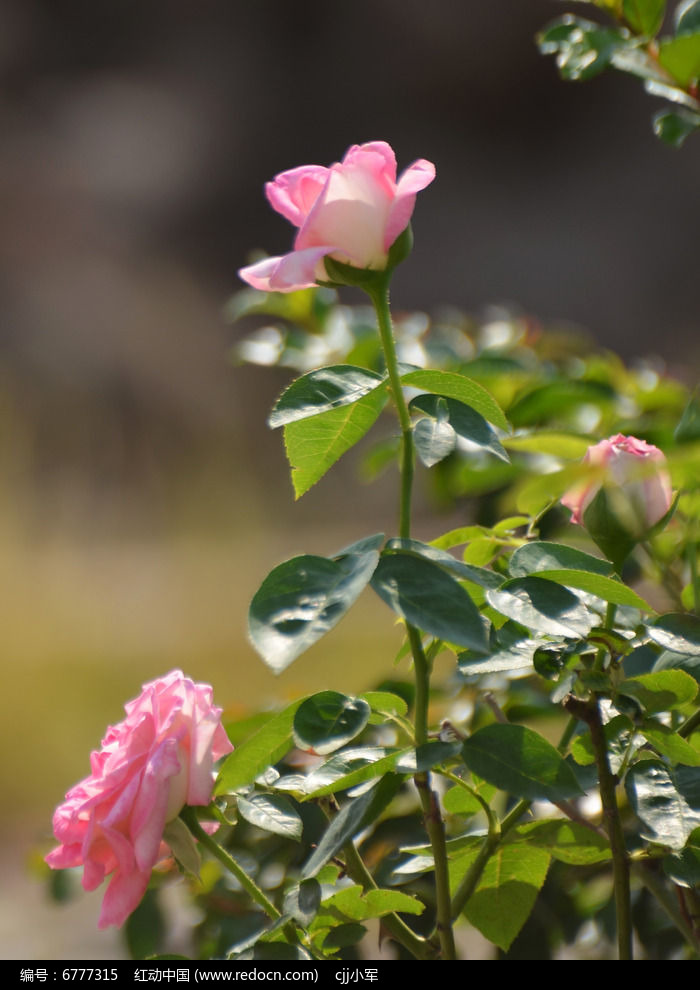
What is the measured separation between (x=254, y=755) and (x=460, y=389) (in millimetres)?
110

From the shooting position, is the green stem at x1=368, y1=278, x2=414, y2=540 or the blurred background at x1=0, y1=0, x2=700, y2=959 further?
the blurred background at x1=0, y1=0, x2=700, y2=959

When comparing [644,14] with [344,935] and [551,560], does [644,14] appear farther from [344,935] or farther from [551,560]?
[344,935]

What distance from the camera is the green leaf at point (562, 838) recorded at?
29 cm

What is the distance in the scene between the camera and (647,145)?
3.98 m

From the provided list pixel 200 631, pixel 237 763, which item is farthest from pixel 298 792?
pixel 200 631

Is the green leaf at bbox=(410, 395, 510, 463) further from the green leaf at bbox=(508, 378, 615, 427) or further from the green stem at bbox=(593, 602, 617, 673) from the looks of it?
the green leaf at bbox=(508, 378, 615, 427)

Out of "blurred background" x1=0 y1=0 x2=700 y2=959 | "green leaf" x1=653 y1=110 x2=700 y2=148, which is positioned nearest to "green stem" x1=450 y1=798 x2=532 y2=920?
"green leaf" x1=653 y1=110 x2=700 y2=148

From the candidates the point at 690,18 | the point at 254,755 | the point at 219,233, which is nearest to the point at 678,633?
the point at 254,755

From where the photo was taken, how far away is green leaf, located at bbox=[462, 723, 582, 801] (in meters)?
0.24

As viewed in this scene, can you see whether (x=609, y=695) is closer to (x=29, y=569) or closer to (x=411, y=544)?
(x=411, y=544)

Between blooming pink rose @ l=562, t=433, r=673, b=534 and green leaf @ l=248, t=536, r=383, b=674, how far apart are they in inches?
3.0

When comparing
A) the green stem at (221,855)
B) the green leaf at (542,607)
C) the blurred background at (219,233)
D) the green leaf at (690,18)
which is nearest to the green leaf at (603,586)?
the green leaf at (542,607)

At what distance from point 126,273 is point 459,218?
1.31m

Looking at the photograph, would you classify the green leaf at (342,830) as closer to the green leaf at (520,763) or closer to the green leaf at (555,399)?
the green leaf at (520,763)
